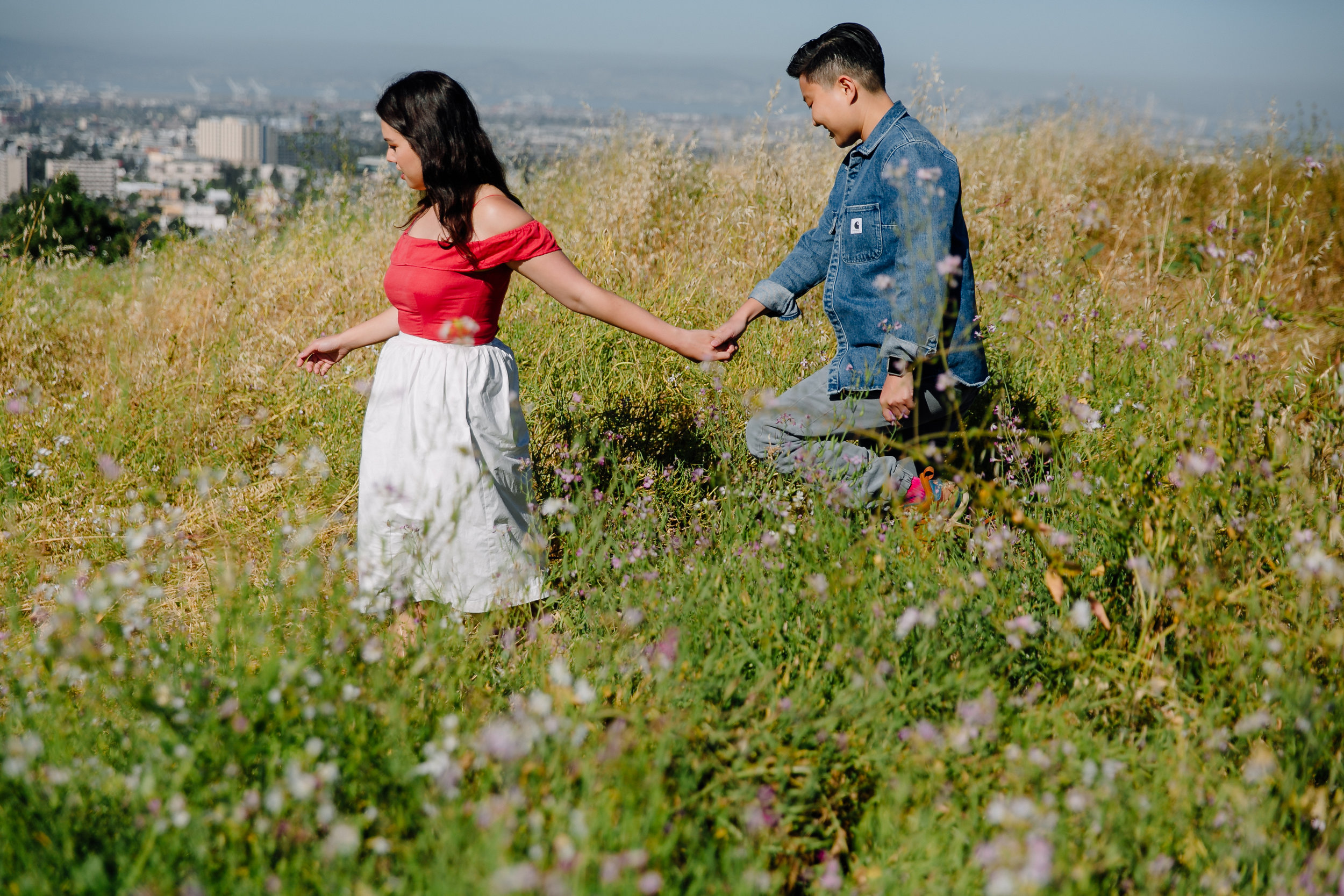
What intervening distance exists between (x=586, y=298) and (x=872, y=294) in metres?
0.95

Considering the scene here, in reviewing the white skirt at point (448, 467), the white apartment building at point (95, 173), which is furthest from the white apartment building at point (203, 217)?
the white skirt at point (448, 467)

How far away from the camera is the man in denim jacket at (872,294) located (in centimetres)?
259

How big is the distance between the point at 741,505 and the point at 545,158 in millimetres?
5513

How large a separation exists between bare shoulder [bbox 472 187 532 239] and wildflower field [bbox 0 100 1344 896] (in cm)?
71

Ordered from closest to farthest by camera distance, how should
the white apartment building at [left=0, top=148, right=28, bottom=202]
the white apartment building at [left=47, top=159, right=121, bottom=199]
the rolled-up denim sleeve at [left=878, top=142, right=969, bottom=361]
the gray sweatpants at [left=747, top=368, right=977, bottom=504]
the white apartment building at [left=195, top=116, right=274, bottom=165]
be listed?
1. the rolled-up denim sleeve at [left=878, top=142, right=969, bottom=361]
2. the gray sweatpants at [left=747, top=368, right=977, bottom=504]
3. the white apartment building at [left=0, top=148, right=28, bottom=202]
4. the white apartment building at [left=47, top=159, right=121, bottom=199]
5. the white apartment building at [left=195, top=116, right=274, bottom=165]

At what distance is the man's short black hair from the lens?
2803mm

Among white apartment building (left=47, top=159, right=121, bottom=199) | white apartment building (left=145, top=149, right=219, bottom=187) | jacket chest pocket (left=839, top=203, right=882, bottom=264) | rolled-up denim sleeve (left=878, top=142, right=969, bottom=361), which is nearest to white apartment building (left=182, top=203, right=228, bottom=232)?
white apartment building (left=145, top=149, right=219, bottom=187)

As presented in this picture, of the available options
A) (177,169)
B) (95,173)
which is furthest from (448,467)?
(177,169)

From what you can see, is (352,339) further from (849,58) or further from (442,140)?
(849,58)

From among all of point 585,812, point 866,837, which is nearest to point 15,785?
point 585,812

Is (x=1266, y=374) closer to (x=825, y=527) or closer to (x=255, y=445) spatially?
(x=825, y=527)

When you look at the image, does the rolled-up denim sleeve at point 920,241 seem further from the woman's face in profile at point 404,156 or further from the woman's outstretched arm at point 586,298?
the woman's face in profile at point 404,156

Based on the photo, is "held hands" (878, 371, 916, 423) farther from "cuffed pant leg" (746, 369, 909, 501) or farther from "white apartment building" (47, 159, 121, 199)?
"white apartment building" (47, 159, 121, 199)

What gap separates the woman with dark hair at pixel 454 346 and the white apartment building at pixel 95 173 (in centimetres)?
1207
